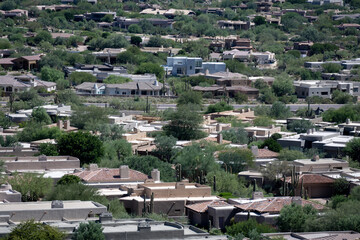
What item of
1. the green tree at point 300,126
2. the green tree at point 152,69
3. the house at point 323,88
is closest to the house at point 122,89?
the green tree at point 152,69

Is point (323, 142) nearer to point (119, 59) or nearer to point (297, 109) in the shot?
point (297, 109)

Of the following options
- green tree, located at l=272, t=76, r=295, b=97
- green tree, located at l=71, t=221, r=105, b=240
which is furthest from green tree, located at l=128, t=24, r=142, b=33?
green tree, located at l=71, t=221, r=105, b=240

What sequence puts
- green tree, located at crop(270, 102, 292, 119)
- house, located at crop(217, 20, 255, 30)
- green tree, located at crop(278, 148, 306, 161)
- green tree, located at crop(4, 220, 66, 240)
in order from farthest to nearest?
house, located at crop(217, 20, 255, 30), green tree, located at crop(270, 102, 292, 119), green tree, located at crop(278, 148, 306, 161), green tree, located at crop(4, 220, 66, 240)

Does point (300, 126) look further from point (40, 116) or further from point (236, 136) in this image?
point (40, 116)

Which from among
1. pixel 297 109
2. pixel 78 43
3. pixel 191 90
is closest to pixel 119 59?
A: pixel 78 43

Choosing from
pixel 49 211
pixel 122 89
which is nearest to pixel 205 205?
pixel 49 211

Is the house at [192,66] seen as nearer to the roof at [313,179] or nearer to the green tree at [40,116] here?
the green tree at [40,116]

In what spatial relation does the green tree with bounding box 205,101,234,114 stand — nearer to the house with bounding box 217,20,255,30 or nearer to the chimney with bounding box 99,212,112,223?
the chimney with bounding box 99,212,112,223
